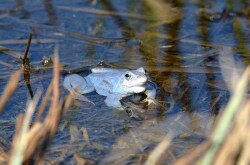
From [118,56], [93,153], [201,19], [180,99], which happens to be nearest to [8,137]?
[93,153]

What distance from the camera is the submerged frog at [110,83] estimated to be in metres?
4.63

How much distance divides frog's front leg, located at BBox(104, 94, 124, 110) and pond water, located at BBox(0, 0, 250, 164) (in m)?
0.04

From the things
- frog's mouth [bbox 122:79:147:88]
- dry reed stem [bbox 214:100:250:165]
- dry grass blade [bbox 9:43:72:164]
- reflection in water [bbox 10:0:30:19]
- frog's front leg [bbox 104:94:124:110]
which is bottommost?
reflection in water [bbox 10:0:30:19]

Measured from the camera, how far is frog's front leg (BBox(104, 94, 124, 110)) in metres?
4.50

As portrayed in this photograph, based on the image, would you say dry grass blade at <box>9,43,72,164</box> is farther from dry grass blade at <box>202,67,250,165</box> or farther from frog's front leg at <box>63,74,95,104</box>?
frog's front leg at <box>63,74,95,104</box>

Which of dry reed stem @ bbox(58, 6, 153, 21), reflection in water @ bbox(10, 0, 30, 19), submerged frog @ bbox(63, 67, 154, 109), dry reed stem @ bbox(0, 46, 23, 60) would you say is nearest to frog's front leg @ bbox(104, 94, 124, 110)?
submerged frog @ bbox(63, 67, 154, 109)

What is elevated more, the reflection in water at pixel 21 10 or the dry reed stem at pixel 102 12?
the dry reed stem at pixel 102 12

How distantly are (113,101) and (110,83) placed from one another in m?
0.25

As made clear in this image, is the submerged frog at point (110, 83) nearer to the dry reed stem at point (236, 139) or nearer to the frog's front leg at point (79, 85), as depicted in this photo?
the frog's front leg at point (79, 85)

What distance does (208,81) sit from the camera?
4852mm

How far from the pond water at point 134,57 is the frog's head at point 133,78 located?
191mm

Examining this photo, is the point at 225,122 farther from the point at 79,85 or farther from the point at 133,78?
A: the point at 79,85

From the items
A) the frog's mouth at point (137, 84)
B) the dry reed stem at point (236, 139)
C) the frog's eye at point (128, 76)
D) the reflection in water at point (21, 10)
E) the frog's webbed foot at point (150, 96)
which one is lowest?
the reflection in water at point (21, 10)

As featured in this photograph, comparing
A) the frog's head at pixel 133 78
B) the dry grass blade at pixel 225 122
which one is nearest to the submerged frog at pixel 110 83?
the frog's head at pixel 133 78
